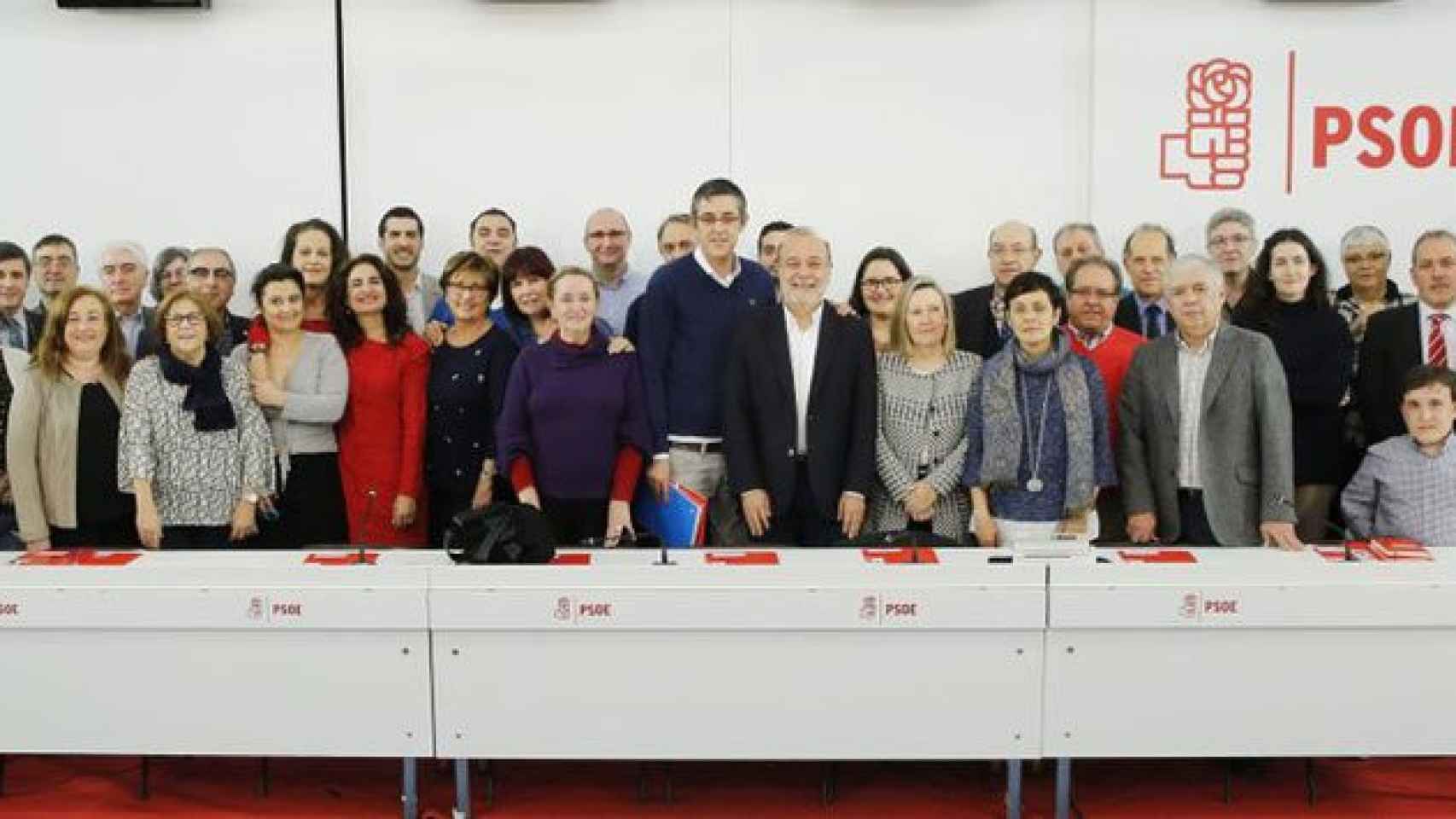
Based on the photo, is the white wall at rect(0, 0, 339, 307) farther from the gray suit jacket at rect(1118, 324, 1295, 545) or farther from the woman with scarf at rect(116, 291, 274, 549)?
the gray suit jacket at rect(1118, 324, 1295, 545)

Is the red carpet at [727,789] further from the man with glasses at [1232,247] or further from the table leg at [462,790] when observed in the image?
the man with glasses at [1232,247]

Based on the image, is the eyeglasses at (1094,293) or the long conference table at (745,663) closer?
the long conference table at (745,663)

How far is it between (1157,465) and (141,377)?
294cm

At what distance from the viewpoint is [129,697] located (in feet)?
10.9

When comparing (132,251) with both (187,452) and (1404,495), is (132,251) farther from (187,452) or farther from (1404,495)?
(1404,495)

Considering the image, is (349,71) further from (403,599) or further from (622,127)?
(403,599)

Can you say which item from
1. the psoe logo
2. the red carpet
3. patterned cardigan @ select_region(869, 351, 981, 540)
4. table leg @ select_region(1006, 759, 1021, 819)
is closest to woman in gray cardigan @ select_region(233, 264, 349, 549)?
the red carpet

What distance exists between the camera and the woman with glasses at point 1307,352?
4.57 metres

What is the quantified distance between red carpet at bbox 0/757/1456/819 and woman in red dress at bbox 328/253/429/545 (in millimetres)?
909

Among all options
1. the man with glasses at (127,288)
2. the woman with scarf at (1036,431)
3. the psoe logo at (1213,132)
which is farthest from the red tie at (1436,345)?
the man with glasses at (127,288)

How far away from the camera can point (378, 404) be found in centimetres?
441

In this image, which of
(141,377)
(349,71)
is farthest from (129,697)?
(349,71)

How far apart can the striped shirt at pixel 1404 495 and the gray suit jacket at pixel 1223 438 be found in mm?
261

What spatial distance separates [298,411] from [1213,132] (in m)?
3.77
